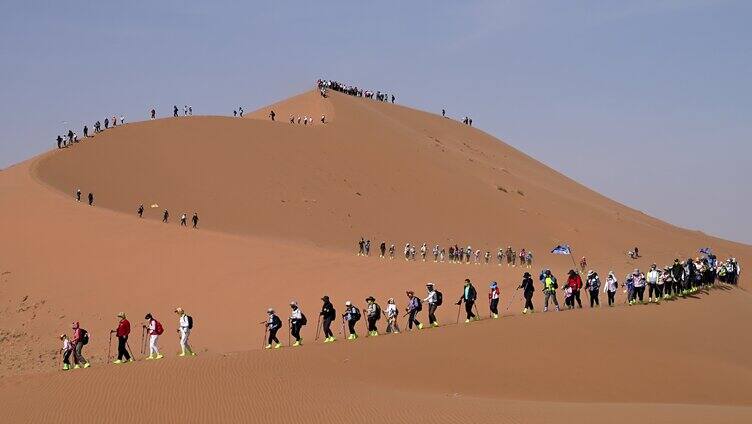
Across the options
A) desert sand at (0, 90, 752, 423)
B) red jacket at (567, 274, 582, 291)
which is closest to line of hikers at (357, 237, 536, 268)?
desert sand at (0, 90, 752, 423)

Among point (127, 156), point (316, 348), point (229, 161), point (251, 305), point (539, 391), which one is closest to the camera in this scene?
point (539, 391)

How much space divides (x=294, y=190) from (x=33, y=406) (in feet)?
137

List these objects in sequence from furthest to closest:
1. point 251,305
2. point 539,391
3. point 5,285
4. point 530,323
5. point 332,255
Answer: point 332,255, point 5,285, point 251,305, point 530,323, point 539,391

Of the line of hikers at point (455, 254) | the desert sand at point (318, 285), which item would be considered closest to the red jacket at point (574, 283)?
the desert sand at point (318, 285)

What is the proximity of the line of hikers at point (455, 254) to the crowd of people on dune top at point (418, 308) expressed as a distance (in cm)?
1378

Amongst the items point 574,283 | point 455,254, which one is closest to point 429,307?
point 574,283

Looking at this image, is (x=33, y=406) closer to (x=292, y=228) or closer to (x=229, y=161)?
(x=292, y=228)

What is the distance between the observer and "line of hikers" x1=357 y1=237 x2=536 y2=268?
161ft

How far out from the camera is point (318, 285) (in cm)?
3231

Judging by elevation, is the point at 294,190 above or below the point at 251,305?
above

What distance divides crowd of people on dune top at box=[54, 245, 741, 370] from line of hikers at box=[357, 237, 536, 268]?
1378 cm

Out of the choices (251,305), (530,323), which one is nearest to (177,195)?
(251,305)

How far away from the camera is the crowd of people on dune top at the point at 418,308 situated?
21406mm

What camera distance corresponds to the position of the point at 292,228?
51.1 m
